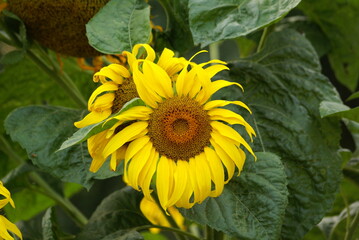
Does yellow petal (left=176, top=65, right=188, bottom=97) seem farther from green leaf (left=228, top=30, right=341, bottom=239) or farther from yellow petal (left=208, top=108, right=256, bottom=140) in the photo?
green leaf (left=228, top=30, right=341, bottom=239)

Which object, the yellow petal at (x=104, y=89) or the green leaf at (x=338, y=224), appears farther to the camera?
the green leaf at (x=338, y=224)

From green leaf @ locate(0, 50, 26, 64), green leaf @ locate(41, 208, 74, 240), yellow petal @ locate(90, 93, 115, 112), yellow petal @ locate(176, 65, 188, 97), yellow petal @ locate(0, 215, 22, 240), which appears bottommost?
green leaf @ locate(41, 208, 74, 240)

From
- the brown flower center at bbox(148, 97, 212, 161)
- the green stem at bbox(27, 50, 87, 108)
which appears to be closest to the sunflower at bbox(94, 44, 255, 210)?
the brown flower center at bbox(148, 97, 212, 161)

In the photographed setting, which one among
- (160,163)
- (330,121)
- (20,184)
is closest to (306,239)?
(330,121)

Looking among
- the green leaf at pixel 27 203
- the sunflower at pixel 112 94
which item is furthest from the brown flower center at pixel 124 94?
the green leaf at pixel 27 203

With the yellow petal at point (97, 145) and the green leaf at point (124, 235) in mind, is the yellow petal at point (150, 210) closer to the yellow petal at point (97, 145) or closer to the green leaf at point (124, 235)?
the green leaf at point (124, 235)

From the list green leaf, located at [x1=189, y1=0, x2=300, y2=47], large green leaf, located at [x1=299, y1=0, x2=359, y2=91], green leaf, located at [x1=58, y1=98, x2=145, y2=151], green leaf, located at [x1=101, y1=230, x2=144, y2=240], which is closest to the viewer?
green leaf, located at [x1=58, y1=98, x2=145, y2=151]

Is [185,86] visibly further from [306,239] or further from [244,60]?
[306,239]
